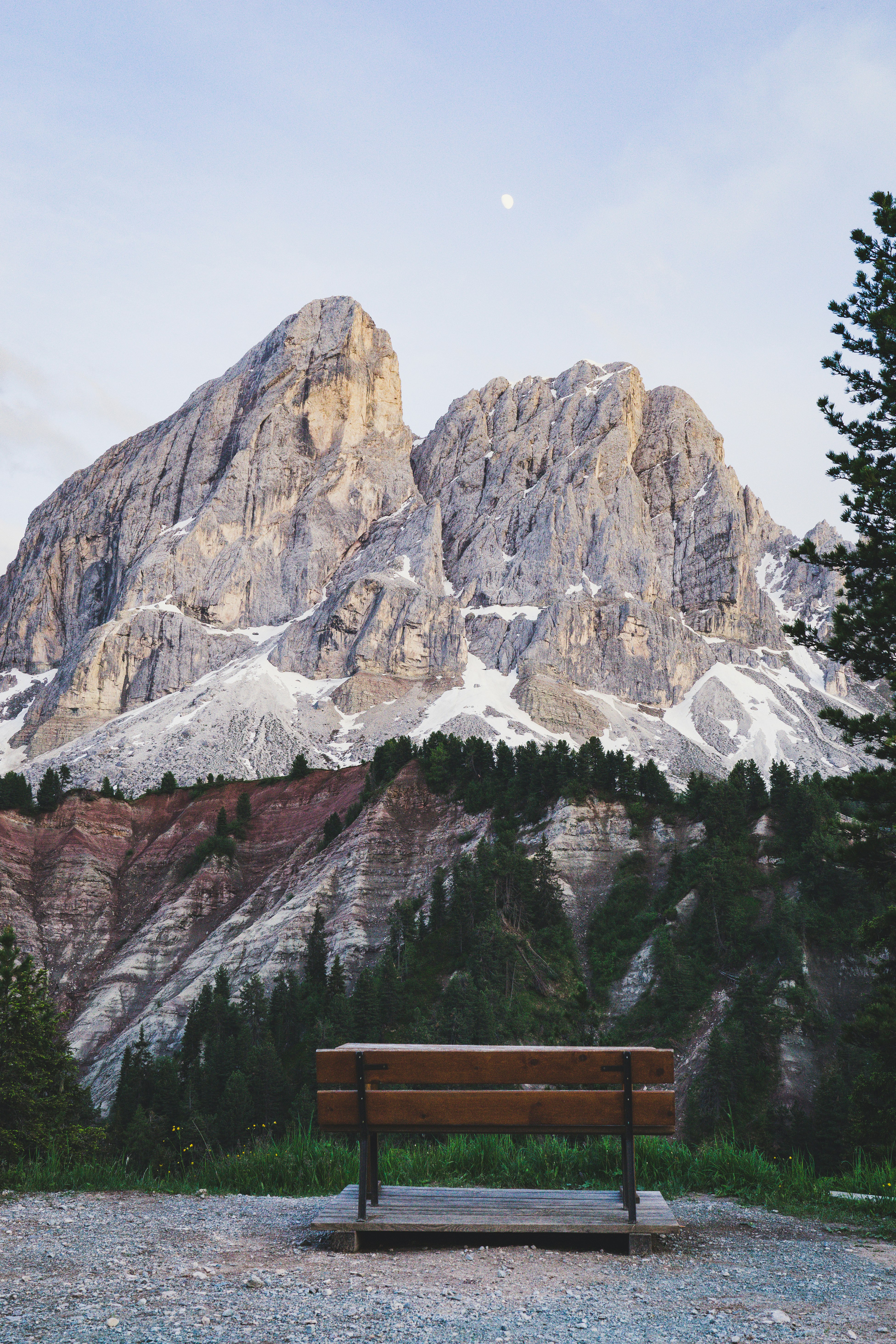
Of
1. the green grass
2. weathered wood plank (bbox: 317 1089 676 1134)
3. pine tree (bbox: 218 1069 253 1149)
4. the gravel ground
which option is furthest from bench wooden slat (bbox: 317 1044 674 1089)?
pine tree (bbox: 218 1069 253 1149)

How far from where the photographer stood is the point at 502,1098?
25.3ft

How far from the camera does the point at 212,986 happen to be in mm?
60188

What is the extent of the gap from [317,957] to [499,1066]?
53529 mm

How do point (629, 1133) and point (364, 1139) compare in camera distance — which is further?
point (364, 1139)

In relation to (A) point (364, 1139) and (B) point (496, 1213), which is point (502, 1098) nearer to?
(B) point (496, 1213)

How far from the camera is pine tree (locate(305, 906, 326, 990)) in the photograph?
56.5m

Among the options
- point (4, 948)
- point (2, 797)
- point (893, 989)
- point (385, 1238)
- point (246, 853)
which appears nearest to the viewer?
point (385, 1238)

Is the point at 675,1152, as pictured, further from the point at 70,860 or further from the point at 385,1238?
the point at 70,860

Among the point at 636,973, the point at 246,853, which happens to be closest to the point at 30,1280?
the point at 636,973

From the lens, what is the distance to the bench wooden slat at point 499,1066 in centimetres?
762

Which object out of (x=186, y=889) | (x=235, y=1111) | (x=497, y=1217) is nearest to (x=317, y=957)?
(x=235, y=1111)

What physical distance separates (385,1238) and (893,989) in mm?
19670

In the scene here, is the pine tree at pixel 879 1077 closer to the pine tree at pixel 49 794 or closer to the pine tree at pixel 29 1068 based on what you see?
the pine tree at pixel 29 1068

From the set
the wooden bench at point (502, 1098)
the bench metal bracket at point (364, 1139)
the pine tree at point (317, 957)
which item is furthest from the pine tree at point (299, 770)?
the wooden bench at point (502, 1098)
